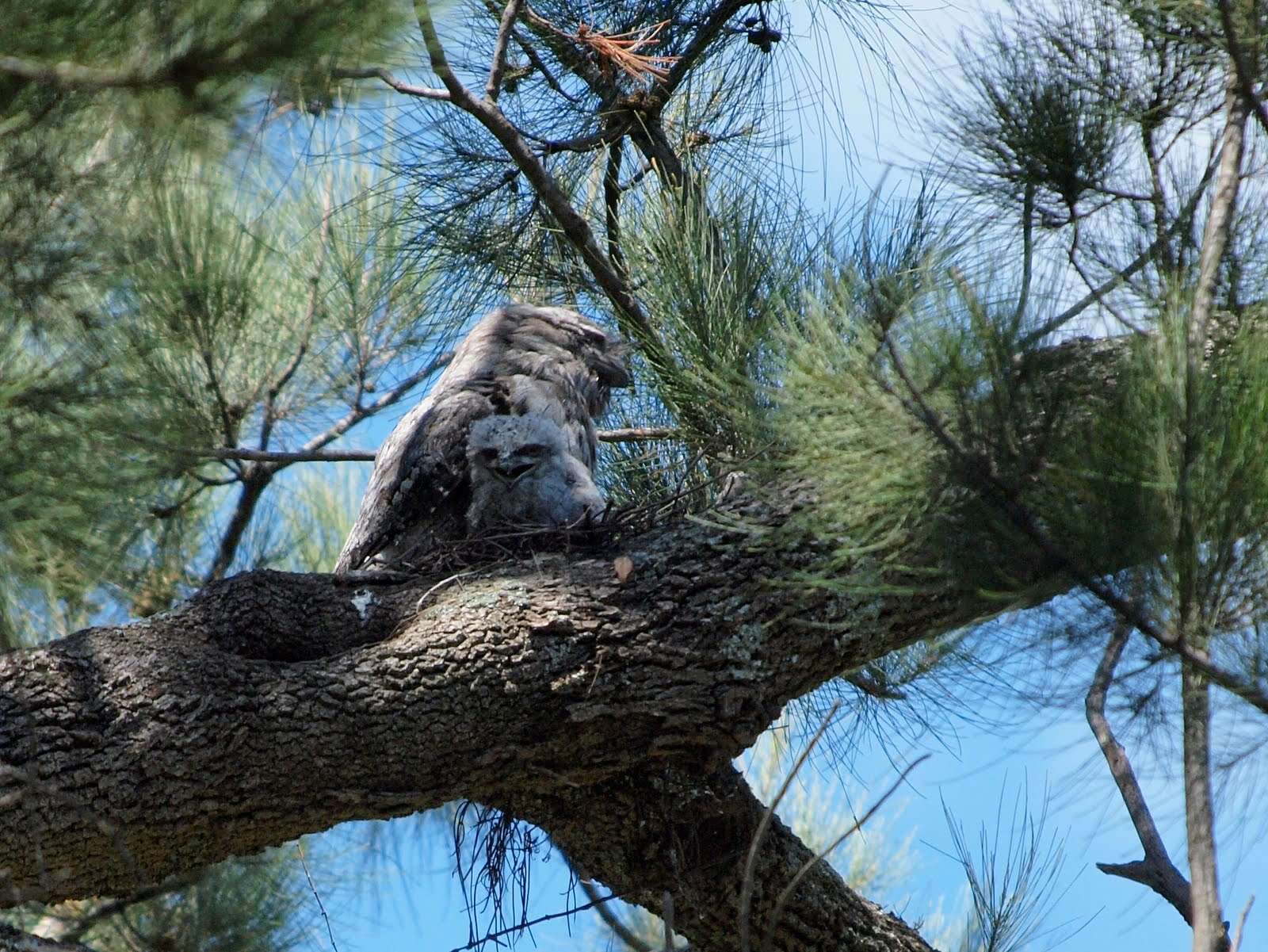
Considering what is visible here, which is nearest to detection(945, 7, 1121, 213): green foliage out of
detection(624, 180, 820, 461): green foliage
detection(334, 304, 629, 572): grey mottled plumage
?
detection(624, 180, 820, 461): green foliage

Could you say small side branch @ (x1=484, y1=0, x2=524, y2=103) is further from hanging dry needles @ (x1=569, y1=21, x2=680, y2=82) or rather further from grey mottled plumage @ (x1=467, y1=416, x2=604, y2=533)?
grey mottled plumage @ (x1=467, y1=416, x2=604, y2=533)

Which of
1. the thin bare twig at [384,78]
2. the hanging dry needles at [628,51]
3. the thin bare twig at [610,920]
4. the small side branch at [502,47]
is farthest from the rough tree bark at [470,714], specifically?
the hanging dry needles at [628,51]

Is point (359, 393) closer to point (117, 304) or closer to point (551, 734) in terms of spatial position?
point (117, 304)

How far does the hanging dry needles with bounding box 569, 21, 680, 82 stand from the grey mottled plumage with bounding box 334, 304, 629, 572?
52cm

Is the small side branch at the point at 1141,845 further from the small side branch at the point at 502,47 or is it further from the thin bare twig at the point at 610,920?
the small side branch at the point at 502,47

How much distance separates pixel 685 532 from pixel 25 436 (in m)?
1.07

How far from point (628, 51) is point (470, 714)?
1473mm

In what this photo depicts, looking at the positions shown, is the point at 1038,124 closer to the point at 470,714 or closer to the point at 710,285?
the point at 710,285

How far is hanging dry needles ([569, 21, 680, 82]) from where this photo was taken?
8.99 feet

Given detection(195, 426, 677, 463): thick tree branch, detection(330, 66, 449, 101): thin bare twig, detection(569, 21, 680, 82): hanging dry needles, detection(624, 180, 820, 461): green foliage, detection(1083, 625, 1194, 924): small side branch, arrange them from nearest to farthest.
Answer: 1. detection(1083, 625, 1194, 924): small side branch
2. detection(330, 66, 449, 101): thin bare twig
3. detection(624, 180, 820, 461): green foliage
4. detection(569, 21, 680, 82): hanging dry needles
5. detection(195, 426, 677, 463): thick tree branch

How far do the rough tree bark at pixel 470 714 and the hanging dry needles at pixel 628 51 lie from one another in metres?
1.03

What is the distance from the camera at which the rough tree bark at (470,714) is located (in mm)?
1871

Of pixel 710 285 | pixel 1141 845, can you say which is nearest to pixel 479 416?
pixel 710 285

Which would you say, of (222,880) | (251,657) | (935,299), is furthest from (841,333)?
(222,880)
